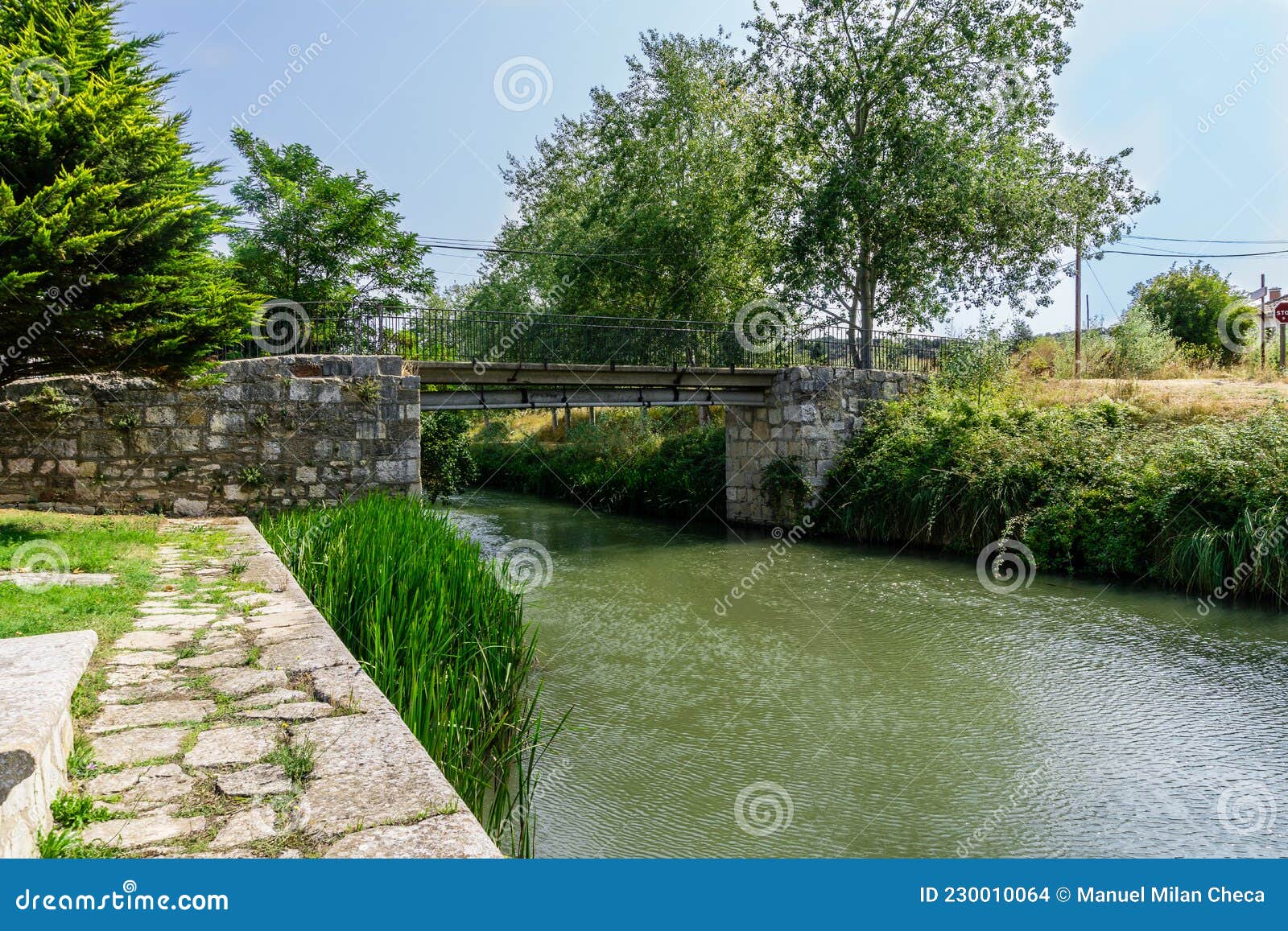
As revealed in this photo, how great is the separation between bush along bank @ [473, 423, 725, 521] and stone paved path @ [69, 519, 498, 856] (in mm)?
15251

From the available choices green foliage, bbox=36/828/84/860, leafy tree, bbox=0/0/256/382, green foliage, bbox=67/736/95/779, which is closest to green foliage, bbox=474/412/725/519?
leafy tree, bbox=0/0/256/382

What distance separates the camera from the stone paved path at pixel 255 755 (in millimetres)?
2377

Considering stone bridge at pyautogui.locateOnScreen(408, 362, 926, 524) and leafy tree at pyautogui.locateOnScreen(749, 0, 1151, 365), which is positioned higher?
leafy tree at pyautogui.locateOnScreen(749, 0, 1151, 365)

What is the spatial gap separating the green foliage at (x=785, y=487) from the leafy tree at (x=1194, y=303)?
14730mm

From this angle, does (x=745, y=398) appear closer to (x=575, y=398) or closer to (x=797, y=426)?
(x=797, y=426)

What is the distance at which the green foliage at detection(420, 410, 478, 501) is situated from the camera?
18.5 metres

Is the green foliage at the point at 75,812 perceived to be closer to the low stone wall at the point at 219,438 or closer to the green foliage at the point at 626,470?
the low stone wall at the point at 219,438

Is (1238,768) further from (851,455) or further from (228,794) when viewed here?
(851,455)

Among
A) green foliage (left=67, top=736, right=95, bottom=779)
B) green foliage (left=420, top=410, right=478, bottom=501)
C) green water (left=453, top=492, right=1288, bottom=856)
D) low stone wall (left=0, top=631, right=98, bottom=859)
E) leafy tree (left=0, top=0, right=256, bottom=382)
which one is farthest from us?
green foliage (left=420, top=410, right=478, bottom=501)

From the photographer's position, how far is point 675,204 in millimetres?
21047

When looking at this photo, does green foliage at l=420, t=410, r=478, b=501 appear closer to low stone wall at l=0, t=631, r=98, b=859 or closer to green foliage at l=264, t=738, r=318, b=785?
low stone wall at l=0, t=631, r=98, b=859

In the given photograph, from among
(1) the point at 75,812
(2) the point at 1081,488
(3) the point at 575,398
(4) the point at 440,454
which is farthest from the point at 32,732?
(4) the point at 440,454

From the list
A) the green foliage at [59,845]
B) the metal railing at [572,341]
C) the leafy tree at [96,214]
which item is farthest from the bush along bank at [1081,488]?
the green foliage at [59,845]

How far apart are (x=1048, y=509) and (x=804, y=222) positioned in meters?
8.54
